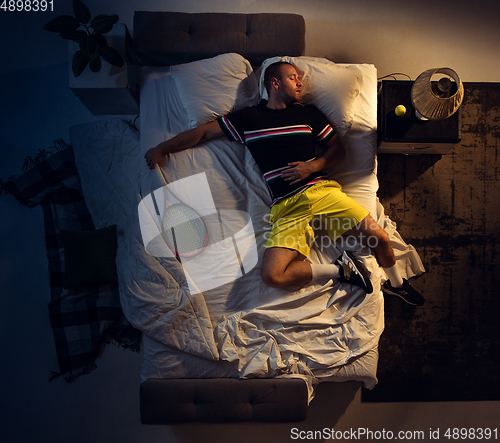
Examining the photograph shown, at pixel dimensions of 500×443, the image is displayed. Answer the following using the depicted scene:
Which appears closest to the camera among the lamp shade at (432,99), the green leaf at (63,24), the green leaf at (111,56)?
the lamp shade at (432,99)

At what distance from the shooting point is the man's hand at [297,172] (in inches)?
70.6

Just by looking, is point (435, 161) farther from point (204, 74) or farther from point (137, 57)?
point (137, 57)

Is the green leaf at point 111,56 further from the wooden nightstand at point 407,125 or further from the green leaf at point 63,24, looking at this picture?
the wooden nightstand at point 407,125

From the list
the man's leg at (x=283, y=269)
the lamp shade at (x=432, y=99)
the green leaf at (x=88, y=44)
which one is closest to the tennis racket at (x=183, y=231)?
the man's leg at (x=283, y=269)

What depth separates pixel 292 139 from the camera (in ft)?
5.93

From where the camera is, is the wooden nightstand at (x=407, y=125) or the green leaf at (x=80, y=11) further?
the wooden nightstand at (x=407, y=125)

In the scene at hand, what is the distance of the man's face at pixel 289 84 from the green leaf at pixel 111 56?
3.13ft

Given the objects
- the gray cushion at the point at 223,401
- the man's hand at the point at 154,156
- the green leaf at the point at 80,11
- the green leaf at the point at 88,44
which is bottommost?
the gray cushion at the point at 223,401

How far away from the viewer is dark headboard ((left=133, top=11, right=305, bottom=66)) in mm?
1881

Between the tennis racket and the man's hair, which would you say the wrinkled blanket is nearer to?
the tennis racket

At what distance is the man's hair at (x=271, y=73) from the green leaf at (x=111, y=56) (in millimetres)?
868

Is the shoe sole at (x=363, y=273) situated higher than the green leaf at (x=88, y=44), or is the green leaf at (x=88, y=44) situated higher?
the green leaf at (x=88, y=44)

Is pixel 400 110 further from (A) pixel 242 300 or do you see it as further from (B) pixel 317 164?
(A) pixel 242 300

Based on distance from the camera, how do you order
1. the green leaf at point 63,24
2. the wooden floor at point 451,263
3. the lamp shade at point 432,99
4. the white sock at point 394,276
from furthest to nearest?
the wooden floor at point 451,263
the white sock at point 394,276
the green leaf at point 63,24
the lamp shade at point 432,99
